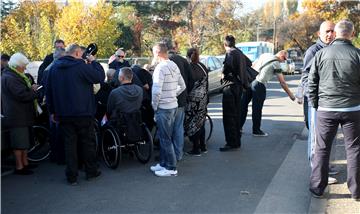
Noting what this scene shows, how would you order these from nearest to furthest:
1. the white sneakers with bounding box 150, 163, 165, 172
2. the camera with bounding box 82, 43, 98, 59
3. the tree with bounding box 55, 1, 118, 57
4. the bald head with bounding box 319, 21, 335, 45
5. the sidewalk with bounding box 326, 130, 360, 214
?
the sidewalk with bounding box 326, 130, 360, 214 → the bald head with bounding box 319, 21, 335, 45 → the white sneakers with bounding box 150, 163, 165, 172 → the camera with bounding box 82, 43, 98, 59 → the tree with bounding box 55, 1, 118, 57

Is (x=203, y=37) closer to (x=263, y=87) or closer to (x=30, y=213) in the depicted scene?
(x=263, y=87)

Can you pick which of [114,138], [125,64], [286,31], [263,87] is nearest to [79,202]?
[114,138]

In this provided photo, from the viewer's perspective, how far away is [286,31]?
187 ft

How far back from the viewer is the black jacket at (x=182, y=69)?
6.89 metres

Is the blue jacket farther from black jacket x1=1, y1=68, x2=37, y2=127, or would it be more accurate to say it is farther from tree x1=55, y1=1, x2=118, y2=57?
tree x1=55, y1=1, x2=118, y2=57

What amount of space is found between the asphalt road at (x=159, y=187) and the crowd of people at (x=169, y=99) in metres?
0.25

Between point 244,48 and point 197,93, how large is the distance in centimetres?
2542

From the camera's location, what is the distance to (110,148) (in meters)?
7.03

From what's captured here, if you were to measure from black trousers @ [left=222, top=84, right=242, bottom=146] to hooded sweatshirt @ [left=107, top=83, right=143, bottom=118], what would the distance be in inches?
66.0

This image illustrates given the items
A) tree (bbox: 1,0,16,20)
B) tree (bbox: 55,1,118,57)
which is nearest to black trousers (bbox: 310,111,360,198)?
tree (bbox: 55,1,118,57)

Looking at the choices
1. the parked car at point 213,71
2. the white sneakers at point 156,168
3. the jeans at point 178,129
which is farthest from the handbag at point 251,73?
the parked car at point 213,71

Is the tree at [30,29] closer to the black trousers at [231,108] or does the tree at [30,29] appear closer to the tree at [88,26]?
the tree at [88,26]

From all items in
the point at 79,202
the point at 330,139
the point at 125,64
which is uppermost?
the point at 125,64

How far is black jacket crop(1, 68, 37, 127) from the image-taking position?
6.48 metres
